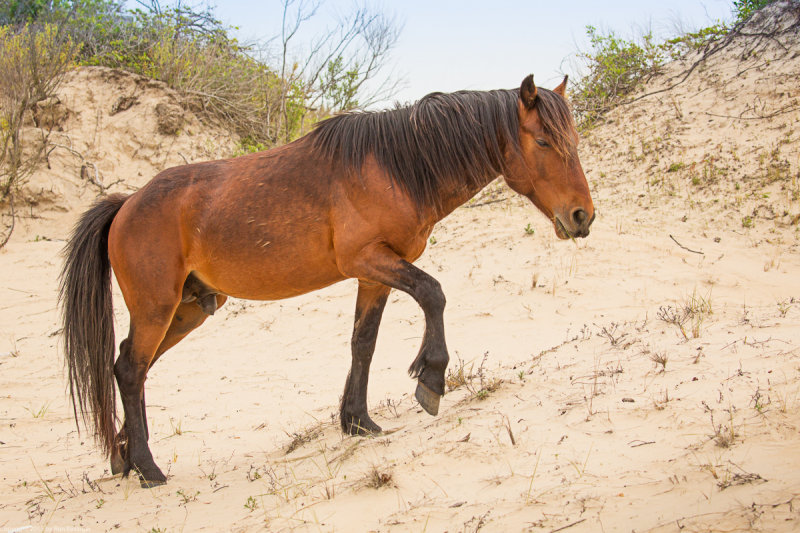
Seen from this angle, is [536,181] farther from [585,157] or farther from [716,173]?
[585,157]

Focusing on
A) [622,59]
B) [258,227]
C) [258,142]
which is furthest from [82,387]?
[622,59]

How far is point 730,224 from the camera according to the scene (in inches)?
354

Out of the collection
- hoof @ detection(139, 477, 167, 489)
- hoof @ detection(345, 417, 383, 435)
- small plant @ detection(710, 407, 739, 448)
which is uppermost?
small plant @ detection(710, 407, 739, 448)

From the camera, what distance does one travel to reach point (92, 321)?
4.66 metres

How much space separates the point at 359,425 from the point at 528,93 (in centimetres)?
244

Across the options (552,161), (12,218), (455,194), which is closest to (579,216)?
(552,161)

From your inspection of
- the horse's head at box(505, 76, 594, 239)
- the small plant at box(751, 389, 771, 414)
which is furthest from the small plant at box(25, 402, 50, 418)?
the small plant at box(751, 389, 771, 414)

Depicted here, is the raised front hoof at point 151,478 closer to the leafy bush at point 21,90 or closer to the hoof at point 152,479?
the hoof at point 152,479

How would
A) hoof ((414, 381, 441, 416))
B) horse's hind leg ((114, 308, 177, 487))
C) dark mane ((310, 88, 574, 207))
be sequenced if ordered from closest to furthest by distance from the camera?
hoof ((414, 381, 441, 416)) < dark mane ((310, 88, 574, 207)) < horse's hind leg ((114, 308, 177, 487))

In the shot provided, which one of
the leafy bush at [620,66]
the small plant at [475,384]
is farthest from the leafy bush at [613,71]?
the small plant at [475,384]

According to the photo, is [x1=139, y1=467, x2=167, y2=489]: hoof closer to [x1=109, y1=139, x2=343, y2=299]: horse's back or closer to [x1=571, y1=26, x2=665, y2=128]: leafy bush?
[x1=109, y1=139, x2=343, y2=299]: horse's back

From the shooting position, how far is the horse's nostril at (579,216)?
3928mm

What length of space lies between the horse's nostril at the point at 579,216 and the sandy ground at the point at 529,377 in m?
0.96

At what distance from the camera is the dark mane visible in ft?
13.4
